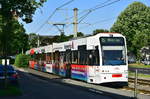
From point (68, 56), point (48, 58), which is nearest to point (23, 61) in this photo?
point (48, 58)

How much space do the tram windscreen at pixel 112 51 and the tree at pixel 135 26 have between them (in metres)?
59.3

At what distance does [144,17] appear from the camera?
8900 cm

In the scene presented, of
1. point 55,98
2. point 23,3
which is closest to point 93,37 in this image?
point 23,3

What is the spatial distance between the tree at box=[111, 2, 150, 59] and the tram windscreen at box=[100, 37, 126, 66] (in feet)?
195

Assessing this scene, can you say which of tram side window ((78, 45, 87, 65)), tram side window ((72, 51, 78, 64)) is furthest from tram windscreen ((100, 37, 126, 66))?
tram side window ((72, 51, 78, 64))

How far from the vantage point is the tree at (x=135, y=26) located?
85.1m

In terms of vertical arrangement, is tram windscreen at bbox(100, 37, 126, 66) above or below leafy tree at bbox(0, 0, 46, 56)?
below

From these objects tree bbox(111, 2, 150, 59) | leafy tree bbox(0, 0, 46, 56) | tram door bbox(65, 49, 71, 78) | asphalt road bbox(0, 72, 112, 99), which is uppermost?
tree bbox(111, 2, 150, 59)

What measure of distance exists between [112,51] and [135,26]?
214 ft

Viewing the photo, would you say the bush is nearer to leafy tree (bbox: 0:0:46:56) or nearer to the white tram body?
the white tram body

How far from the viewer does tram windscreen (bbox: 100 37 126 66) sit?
24.5 meters

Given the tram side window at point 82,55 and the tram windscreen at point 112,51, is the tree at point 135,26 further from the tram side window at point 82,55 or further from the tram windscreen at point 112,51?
the tram windscreen at point 112,51

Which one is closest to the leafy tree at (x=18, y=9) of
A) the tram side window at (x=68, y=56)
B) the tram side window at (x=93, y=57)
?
the tram side window at (x=93, y=57)

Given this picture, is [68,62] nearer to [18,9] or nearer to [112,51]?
[112,51]
